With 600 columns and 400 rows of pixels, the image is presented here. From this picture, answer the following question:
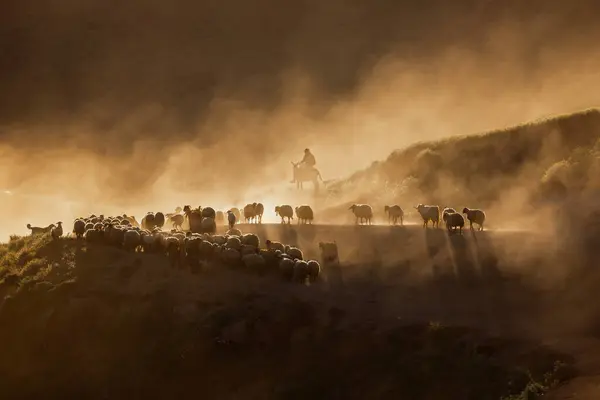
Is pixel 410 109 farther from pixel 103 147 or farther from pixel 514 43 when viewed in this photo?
pixel 103 147

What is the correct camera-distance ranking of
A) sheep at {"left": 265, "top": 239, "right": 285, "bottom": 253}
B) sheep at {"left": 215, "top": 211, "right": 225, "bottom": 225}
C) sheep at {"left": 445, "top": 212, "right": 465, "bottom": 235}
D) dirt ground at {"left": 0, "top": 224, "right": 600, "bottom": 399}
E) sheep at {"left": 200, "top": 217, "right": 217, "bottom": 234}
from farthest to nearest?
sheep at {"left": 215, "top": 211, "right": 225, "bottom": 225}
sheep at {"left": 200, "top": 217, "right": 217, "bottom": 234}
sheep at {"left": 445, "top": 212, "right": 465, "bottom": 235}
sheep at {"left": 265, "top": 239, "right": 285, "bottom": 253}
dirt ground at {"left": 0, "top": 224, "right": 600, "bottom": 399}

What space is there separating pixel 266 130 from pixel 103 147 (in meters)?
25.4

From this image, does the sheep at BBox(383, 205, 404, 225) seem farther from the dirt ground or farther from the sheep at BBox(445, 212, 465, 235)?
the sheep at BBox(445, 212, 465, 235)

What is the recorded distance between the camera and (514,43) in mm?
115938

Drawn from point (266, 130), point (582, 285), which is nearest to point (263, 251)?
point (582, 285)

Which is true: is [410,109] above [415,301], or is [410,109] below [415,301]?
above

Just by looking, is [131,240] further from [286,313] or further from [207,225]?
[286,313]

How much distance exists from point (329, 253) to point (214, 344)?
7.60 m

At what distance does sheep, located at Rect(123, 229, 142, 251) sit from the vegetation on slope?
60cm

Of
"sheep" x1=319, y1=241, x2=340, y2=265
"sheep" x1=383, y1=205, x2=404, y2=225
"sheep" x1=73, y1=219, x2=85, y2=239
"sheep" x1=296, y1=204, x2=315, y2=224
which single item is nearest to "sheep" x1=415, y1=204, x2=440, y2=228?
"sheep" x1=383, y1=205, x2=404, y2=225

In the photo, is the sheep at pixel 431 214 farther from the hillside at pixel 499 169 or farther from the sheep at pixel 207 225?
the sheep at pixel 207 225

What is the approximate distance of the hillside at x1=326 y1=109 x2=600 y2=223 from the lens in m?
37.2

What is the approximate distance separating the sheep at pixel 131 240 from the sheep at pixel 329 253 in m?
8.31

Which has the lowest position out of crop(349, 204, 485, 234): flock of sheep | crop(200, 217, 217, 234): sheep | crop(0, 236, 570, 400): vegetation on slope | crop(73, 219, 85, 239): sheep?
crop(0, 236, 570, 400): vegetation on slope
